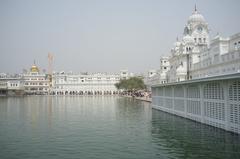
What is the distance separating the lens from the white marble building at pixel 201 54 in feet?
122

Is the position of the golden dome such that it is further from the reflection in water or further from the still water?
the reflection in water

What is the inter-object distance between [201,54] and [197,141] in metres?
36.8

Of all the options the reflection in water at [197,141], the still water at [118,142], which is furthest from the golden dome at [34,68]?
the reflection in water at [197,141]

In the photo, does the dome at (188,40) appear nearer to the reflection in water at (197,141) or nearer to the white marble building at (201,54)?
the white marble building at (201,54)

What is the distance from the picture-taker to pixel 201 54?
50625mm

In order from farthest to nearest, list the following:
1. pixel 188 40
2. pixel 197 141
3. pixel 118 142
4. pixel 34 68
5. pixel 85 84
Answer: pixel 34 68 < pixel 85 84 < pixel 188 40 < pixel 118 142 < pixel 197 141

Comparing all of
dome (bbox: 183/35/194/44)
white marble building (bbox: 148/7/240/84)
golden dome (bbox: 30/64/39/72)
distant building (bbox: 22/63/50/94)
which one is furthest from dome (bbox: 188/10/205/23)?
golden dome (bbox: 30/64/39/72)

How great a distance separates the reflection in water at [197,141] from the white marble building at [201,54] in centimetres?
1640

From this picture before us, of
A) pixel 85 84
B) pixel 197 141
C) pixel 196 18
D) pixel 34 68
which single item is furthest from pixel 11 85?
pixel 197 141

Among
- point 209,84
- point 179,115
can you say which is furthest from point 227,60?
point 209,84

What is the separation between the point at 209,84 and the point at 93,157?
11.5 m

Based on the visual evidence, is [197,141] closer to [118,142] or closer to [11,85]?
[118,142]

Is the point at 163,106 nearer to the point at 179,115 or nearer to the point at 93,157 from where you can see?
the point at 179,115

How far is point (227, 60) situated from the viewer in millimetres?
36875
